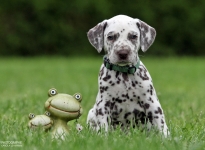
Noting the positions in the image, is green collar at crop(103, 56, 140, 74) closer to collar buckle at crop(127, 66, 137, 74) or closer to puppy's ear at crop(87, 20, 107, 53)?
collar buckle at crop(127, 66, 137, 74)

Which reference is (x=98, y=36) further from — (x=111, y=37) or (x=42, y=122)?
(x=42, y=122)

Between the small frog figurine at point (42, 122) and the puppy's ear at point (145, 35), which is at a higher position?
the puppy's ear at point (145, 35)

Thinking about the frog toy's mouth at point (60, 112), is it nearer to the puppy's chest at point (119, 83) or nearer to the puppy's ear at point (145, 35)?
the puppy's chest at point (119, 83)

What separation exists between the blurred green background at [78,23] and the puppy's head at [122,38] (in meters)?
22.4

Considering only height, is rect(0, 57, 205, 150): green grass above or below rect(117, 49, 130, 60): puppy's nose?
below

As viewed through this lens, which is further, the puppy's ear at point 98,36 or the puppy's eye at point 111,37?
the puppy's ear at point 98,36

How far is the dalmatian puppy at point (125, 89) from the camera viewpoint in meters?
4.71

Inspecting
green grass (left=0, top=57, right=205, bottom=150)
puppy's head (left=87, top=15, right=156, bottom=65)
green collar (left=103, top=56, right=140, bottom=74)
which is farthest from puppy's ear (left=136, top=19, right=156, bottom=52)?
green grass (left=0, top=57, right=205, bottom=150)

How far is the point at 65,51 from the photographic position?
27594 millimetres

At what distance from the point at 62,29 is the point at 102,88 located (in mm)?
22611

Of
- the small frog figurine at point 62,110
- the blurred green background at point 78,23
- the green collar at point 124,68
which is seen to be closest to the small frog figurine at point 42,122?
the small frog figurine at point 62,110

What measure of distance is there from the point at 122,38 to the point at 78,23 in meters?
23.7

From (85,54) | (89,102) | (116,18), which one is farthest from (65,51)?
(116,18)

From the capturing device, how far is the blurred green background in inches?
1072
